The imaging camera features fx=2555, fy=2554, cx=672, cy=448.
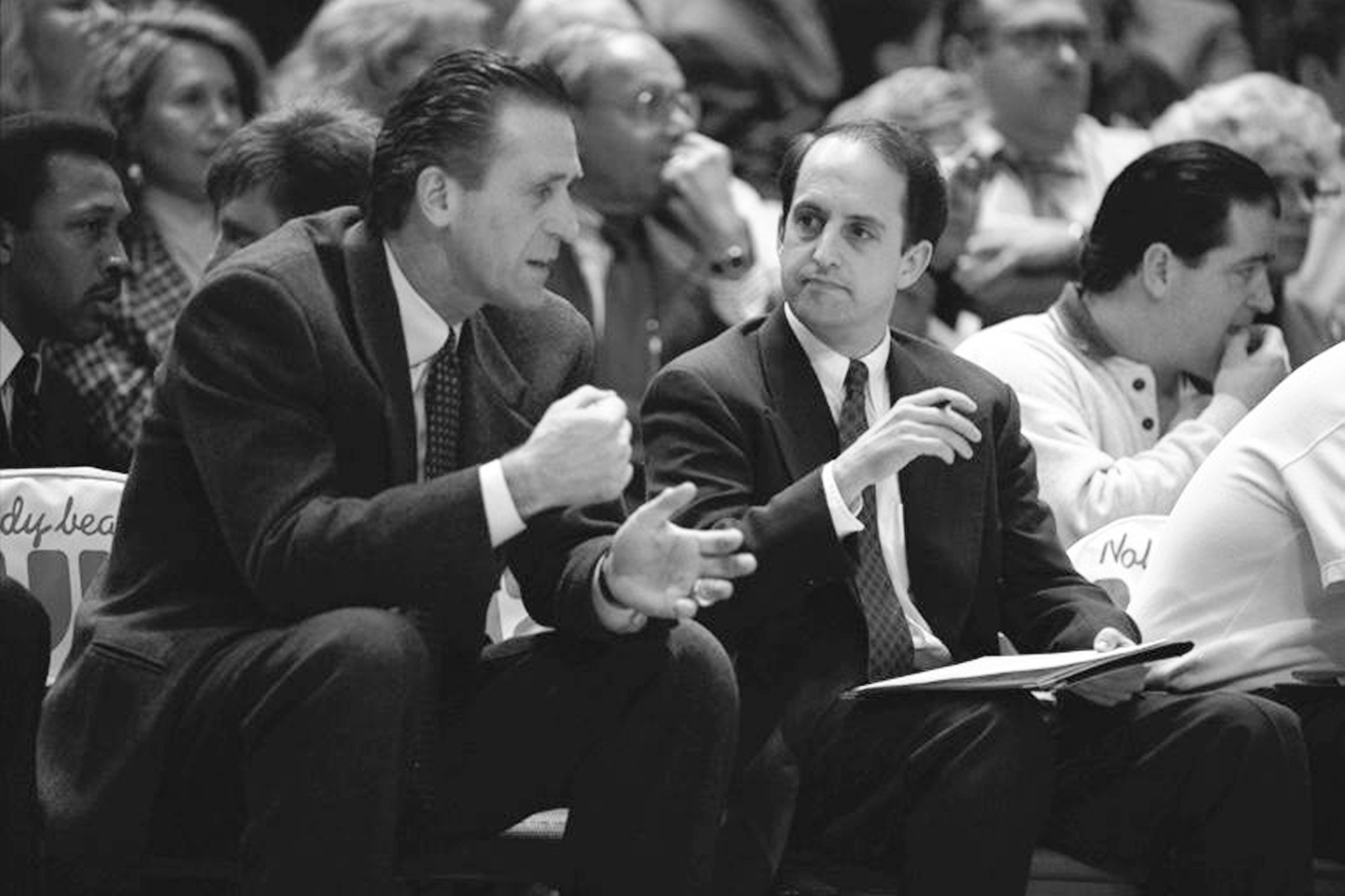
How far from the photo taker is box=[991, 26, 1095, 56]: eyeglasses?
19.8ft

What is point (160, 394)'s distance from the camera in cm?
326

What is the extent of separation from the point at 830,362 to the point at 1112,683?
2.09 feet

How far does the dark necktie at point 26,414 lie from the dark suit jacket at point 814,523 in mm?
1062

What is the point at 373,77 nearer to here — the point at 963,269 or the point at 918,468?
the point at 963,269

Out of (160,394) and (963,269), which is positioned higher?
(160,394)

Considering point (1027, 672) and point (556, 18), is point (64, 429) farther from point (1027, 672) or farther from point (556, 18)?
point (556, 18)

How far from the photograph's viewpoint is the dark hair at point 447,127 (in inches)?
132

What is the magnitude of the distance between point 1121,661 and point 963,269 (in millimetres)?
2266

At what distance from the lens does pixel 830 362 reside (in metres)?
3.80

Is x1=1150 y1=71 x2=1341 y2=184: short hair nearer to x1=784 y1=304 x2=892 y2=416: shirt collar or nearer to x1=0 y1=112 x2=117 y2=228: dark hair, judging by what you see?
x1=784 y1=304 x2=892 y2=416: shirt collar

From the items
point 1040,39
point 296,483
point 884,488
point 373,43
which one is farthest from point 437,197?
point 1040,39

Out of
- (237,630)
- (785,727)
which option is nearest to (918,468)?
(785,727)

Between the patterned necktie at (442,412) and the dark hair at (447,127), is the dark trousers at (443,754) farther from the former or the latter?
the dark hair at (447,127)

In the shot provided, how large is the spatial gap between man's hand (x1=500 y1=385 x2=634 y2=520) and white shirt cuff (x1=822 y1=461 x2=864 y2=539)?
1.64 ft
